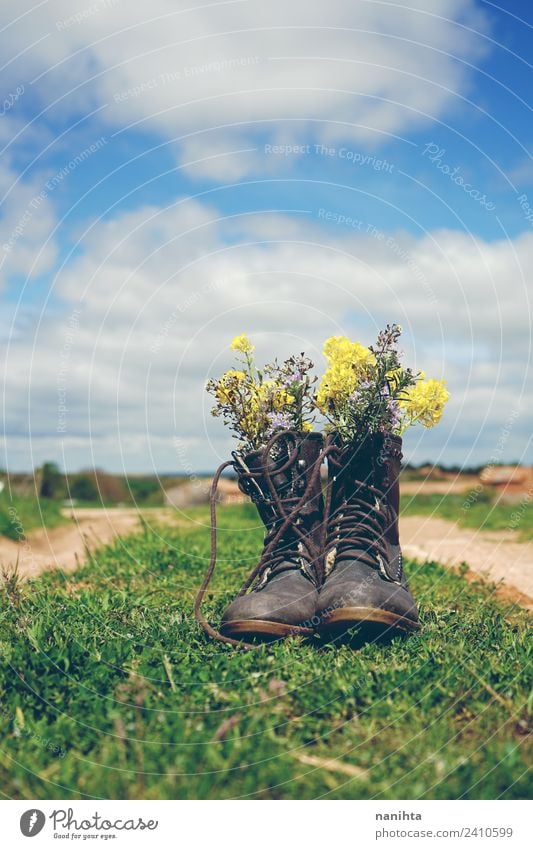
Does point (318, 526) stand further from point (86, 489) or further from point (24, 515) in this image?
point (86, 489)

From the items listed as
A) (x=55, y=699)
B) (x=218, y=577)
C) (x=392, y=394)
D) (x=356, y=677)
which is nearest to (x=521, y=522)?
(x=218, y=577)

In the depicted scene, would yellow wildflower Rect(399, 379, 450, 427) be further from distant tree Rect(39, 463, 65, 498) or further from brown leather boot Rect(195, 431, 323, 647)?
distant tree Rect(39, 463, 65, 498)

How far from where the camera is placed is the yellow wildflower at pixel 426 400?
4.20m

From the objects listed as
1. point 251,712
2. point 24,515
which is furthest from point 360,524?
point 24,515

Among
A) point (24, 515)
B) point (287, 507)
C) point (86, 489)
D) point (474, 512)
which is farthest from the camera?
point (86, 489)

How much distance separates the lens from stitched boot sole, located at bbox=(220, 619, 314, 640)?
3598 mm

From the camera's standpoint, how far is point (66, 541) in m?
9.16

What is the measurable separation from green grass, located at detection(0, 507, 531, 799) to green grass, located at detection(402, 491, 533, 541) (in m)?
5.98

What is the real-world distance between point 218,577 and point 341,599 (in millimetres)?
2233

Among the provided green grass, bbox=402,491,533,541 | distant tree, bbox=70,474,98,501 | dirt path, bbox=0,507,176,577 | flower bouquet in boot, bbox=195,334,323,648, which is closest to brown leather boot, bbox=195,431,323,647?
flower bouquet in boot, bbox=195,334,323,648

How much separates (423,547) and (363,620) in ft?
16.4

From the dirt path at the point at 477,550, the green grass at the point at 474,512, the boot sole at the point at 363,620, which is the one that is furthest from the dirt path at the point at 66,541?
the green grass at the point at 474,512
